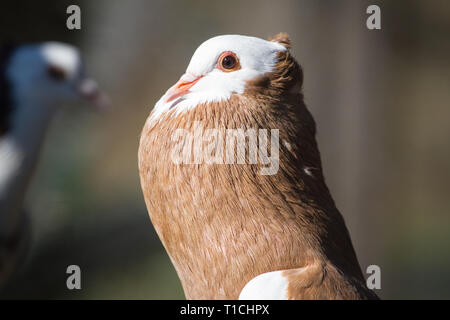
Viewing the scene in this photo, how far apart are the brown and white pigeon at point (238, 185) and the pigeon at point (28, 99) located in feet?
0.68

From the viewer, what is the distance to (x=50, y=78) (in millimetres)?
1088

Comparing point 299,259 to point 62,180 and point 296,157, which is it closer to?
point 296,157

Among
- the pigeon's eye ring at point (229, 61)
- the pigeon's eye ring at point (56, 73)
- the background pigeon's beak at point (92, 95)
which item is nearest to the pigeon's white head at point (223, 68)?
the pigeon's eye ring at point (229, 61)

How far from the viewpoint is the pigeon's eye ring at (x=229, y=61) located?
92 centimetres

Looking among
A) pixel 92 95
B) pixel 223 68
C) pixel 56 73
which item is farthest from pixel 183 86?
pixel 56 73

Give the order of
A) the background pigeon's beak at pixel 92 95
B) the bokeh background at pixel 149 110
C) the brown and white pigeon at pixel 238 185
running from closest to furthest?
the brown and white pigeon at pixel 238 185 → the background pigeon's beak at pixel 92 95 → the bokeh background at pixel 149 110

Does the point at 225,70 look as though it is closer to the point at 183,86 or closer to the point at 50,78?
the point at 183,86

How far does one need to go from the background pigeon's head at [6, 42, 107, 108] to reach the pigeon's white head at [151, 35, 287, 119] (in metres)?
0.19

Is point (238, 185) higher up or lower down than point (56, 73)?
lower down

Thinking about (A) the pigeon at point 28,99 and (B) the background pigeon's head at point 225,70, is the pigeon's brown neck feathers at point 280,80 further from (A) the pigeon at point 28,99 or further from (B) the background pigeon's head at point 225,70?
(A) the pigeon at point 28,99

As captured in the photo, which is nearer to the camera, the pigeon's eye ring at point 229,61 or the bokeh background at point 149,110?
the pigeon's eye ring at point 229,61

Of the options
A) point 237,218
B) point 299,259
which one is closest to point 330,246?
point 299,259

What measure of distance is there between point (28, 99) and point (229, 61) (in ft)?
1.57
